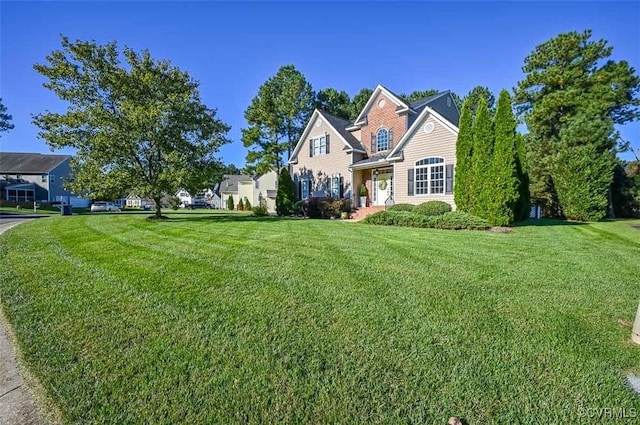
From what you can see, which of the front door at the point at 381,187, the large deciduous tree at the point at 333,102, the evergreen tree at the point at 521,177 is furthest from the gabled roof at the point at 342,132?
the large deciduous tree at the point at 333,102

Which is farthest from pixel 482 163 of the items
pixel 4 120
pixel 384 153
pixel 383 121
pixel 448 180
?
pixel 4 120

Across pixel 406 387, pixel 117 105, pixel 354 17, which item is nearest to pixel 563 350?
pixel 406 387

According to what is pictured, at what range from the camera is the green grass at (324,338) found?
210 centimetres

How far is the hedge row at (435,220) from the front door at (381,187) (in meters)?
5.18

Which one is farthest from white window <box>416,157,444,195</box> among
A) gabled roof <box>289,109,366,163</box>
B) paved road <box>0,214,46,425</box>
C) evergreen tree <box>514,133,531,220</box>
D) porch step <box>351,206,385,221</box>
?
paved road <box>0,214,46,425</box>

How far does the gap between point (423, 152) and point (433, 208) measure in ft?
12.2

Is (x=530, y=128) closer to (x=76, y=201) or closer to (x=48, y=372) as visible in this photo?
(x=48, y=372)

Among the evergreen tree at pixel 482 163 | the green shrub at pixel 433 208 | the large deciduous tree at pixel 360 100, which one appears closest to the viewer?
the evergreen tree at pixel 482 163

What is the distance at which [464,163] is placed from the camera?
13.0m

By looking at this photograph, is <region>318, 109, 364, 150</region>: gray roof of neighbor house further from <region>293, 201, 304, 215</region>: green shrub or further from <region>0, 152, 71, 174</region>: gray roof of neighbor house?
<region>0, 152, 71, 174</region>: gray roof of neighbor house

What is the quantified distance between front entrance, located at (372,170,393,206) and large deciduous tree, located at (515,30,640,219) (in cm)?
1089

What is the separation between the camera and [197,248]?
6887mm

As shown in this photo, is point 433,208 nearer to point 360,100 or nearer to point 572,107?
point 572,107

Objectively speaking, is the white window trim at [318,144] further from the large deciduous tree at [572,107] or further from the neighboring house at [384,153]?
the large deciduous tree at [572,107]
